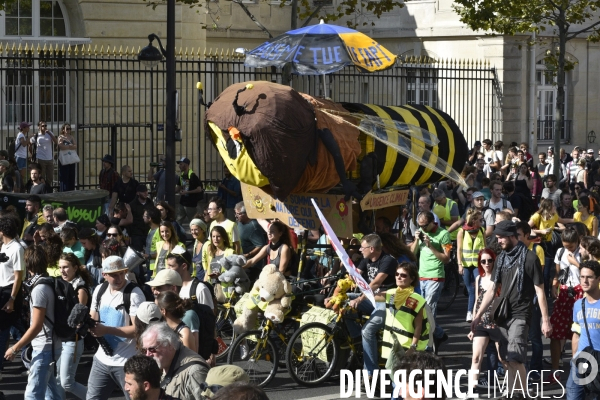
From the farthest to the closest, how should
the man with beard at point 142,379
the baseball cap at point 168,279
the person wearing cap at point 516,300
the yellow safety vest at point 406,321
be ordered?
the person wearing cap at point 516,300 < the yellow safety vest at point 406,321 < the baseball cap at point 168,279 < the man with beard at point 142,379

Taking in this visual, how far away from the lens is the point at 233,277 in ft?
36.6

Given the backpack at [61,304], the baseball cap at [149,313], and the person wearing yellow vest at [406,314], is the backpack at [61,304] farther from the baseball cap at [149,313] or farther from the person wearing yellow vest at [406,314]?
the person wearing yellow vest at [406,314]

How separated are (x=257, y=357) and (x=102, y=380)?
2.60 meters

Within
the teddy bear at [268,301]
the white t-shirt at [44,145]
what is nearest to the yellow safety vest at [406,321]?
the teddy bear at [268,301]

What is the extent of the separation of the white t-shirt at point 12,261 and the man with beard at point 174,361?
334 cm

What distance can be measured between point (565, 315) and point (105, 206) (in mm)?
8182

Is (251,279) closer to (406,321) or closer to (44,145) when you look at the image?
(406,321)

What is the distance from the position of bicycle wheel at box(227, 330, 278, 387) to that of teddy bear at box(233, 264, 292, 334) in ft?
0.40

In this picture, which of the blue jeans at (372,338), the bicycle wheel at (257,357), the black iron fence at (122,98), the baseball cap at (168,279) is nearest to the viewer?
the baseball cap at (168,279)

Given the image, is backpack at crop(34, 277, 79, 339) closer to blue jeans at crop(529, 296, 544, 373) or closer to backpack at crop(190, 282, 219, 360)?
backpack at crop(190, 282, 219, 360)

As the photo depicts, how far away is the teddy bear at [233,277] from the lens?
1115 cm

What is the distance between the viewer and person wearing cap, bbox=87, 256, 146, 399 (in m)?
7.79

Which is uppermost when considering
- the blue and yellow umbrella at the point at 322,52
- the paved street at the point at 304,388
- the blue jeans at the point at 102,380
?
the blue and yellow umbrella at the point at 322,52

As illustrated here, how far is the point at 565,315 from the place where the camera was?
34.7ft
